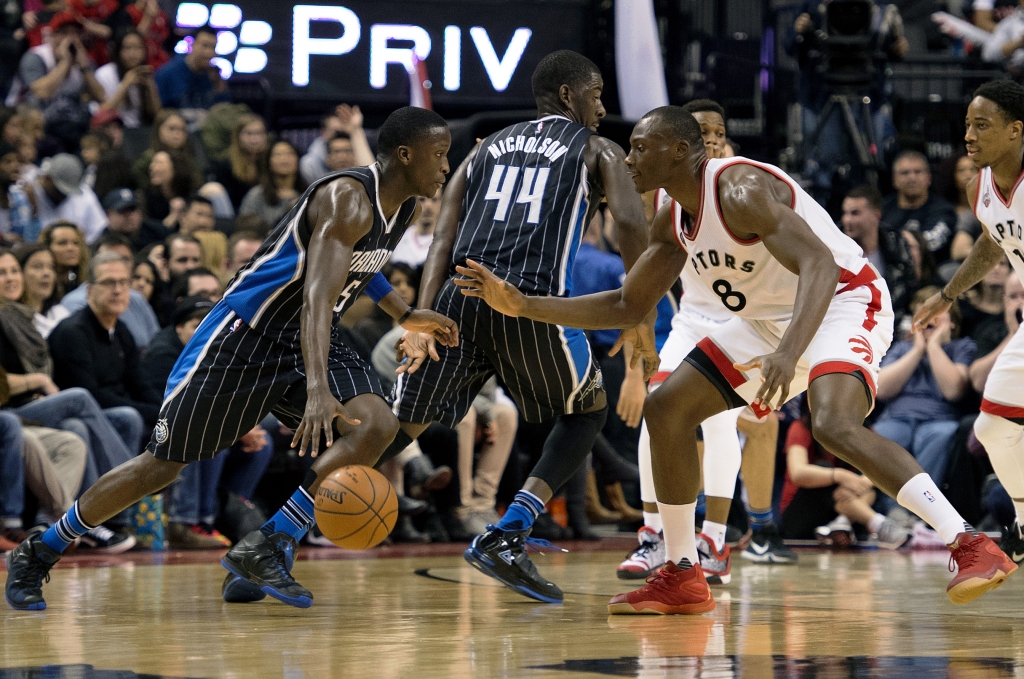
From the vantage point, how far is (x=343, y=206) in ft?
16.1

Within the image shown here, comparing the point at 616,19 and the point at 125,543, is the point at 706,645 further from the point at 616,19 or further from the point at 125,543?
the point at 616,19

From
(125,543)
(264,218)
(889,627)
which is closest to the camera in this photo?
(889,627)

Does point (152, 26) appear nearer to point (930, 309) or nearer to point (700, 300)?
point (700, 300)

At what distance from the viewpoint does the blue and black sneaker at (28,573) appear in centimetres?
502

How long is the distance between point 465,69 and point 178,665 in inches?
404

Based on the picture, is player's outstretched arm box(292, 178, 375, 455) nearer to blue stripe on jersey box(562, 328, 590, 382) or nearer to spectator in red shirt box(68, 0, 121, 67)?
blue stripe on jersey box(562, 328, 590, 382)

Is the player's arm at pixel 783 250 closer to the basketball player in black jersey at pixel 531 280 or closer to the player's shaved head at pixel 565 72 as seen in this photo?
the basketball player in black jersey at pixel 531 280

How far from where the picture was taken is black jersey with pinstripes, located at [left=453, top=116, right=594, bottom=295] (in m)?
5.59

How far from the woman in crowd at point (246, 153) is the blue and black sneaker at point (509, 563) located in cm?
694

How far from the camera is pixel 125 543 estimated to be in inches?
317

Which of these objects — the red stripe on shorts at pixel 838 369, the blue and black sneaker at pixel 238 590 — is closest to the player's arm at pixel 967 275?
the red stripe on shorts at pixel 838 369

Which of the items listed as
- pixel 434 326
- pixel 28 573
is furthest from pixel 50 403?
pixel 434 326

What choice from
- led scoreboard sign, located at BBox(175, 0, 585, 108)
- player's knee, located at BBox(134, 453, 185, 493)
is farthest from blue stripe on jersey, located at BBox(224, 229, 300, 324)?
led scoreboard sign, located at BBox(175, 0, 585, 108)

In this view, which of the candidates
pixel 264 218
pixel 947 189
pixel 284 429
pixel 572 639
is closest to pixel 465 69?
pixel 264 218
